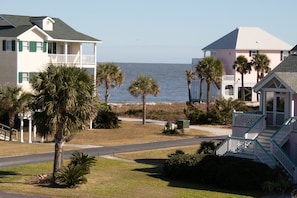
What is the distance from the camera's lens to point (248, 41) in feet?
302

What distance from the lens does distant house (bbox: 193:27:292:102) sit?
88312mm

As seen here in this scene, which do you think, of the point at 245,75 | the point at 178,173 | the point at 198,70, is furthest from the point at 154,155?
the point at 245,75

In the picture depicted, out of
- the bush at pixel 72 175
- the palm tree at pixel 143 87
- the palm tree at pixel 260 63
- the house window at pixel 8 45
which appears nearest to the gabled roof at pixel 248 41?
the palm tree at pixel 260 63

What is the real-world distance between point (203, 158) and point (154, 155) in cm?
967

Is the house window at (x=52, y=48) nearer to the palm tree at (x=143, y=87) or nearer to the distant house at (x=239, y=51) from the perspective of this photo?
the palm tree at (x=143, y=87)

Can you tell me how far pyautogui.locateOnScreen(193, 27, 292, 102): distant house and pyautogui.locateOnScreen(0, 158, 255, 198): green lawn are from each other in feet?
175

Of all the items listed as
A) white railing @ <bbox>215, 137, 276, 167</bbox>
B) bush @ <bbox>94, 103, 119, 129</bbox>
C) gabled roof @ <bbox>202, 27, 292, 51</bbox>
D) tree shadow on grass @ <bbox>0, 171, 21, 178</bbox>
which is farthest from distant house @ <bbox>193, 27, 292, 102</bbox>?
tree shadow on grass @ <bbox>0, 171, 21, 178</bbox>

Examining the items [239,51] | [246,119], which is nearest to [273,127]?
[246,119]

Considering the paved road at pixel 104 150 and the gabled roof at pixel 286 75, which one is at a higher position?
the gabled roof at pixel 286 75

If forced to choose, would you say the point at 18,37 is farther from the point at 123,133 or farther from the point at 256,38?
the point at 256,38

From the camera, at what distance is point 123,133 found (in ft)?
181

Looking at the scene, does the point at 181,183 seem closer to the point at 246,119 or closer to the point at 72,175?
the point at 72,175

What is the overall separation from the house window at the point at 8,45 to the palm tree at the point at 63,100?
2699cm

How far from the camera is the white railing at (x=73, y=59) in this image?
196ft
